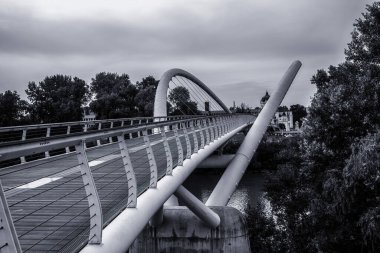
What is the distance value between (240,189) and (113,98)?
106ft

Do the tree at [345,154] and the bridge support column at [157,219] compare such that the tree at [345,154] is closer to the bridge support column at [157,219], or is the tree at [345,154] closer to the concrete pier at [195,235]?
the concrete pier at [195,235]

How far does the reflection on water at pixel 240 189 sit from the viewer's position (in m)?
29.5

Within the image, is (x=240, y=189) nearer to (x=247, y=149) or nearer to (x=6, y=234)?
(x=247, y=149)

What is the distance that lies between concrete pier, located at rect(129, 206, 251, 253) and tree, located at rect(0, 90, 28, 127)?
49201 mm

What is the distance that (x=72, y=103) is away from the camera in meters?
61.1

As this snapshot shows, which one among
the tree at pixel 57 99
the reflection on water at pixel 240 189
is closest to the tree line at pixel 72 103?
the tree at pixel 57 99

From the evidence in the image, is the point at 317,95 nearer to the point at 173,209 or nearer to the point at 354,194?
the point at 354,194

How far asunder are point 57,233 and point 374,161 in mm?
8780

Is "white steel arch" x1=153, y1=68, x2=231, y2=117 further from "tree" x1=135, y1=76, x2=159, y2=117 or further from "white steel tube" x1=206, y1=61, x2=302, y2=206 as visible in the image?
"tree" x1=135, y1=76, x2=159, y2=117

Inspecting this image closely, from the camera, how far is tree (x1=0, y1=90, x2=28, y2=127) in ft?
188

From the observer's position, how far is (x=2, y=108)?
5975 centimetres

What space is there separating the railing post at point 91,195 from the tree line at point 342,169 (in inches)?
343

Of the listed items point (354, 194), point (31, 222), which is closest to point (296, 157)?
point (354, 194)

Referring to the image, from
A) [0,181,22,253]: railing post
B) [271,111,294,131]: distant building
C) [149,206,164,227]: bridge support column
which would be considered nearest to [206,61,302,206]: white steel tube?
[149,206,164,227]: bridge support column
